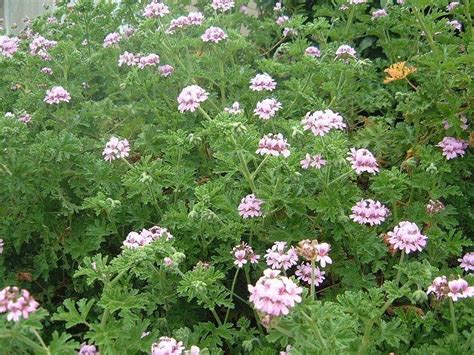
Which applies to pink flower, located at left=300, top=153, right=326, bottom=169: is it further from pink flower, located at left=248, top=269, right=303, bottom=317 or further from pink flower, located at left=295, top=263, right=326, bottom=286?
pink flower, located at left=248, top=269, right=303, bottom=317

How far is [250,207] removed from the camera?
2.39 meters

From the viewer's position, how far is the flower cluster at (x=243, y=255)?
2291 mm

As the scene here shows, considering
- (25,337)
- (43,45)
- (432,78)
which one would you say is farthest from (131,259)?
(43,45)

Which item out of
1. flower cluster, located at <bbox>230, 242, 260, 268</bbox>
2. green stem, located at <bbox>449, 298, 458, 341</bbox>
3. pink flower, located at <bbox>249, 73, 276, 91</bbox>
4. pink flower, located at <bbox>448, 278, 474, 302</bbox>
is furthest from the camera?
pink flower, located at <bbox>249, 73, 276, 91</bbox>

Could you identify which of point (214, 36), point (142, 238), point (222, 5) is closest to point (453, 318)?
point (142, 238)

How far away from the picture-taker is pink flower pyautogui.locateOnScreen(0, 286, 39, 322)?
1.61m

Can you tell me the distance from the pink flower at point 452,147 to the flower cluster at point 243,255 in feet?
2.98

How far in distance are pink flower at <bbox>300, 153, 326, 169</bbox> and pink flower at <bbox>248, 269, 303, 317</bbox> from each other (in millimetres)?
811

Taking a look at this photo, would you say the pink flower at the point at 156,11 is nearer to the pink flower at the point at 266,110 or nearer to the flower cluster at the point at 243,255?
the pink flower at the point at 266,110

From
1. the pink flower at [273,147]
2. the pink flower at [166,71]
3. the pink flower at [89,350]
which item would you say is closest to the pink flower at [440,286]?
the pink flower at [273,147]

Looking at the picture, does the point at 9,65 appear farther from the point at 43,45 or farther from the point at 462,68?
the point at 462,68

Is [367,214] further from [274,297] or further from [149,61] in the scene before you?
[149,61]

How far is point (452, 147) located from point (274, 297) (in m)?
1.42

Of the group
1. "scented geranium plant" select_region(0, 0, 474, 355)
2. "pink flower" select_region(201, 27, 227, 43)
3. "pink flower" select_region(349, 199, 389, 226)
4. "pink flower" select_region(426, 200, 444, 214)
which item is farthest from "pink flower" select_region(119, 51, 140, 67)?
"pink flower" select_region(426, 200, 444, 214)
